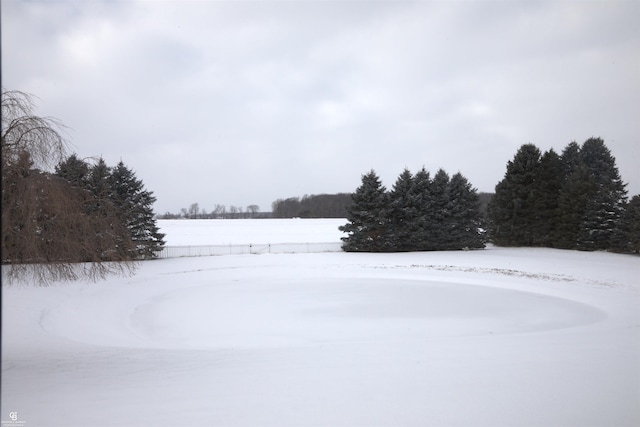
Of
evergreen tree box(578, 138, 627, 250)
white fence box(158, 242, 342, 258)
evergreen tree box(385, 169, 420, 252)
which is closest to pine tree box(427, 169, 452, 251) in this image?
evergreen tree box(385, 169, 420, 252)

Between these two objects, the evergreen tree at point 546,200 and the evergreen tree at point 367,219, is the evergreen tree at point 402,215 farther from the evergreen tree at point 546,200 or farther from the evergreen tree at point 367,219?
the evergreen tree at point 546,200

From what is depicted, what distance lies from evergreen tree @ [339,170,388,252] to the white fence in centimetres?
191

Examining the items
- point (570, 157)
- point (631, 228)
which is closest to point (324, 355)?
point (631, 228)

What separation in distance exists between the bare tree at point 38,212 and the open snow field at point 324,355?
1.71 m

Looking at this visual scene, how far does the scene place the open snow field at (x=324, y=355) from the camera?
15.7 feet

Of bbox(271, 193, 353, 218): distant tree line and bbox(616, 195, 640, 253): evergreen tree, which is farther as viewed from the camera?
bbox(271, 193, 353, 218): distant tree line

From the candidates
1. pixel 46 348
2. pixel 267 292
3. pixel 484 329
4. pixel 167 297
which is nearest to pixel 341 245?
pixel 267 292

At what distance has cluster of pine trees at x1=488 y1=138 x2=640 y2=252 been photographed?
27172 mm

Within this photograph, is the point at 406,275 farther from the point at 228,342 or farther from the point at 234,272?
the point at 228,342

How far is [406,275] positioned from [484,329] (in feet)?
33.9

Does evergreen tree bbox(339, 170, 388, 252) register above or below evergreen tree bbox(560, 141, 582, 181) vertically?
below

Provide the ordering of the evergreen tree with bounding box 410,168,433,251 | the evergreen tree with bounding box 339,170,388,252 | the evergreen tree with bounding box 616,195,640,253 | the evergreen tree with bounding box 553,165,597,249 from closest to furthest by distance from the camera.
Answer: the evergreen tree with bounding box 616,195,640,253
the evergreen tree with bounding box 553,165,597,249
the evergreen tree with bounding box 339,170,388,252
the evergreen tree with bounding box 410,168,433,251

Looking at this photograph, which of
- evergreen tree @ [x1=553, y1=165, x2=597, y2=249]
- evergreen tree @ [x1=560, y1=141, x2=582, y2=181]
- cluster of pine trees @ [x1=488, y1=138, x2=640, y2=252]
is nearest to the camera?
cluster of pine trees @ [x1=488, y1=138, x2=640, y2=252]

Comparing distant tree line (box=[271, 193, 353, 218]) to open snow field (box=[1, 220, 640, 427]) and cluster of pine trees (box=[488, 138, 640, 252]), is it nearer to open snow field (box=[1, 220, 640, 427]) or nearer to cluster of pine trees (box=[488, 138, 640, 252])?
cluster of pine trees (box=[488, 138, 640, 252])
